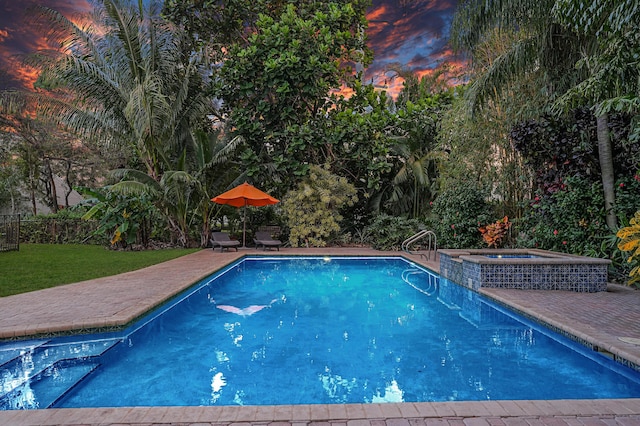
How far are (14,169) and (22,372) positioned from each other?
24615mm

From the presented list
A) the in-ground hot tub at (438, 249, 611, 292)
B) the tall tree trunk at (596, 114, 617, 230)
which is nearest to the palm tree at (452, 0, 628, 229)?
the tall tree trunk at (596, 114, 617, 230)

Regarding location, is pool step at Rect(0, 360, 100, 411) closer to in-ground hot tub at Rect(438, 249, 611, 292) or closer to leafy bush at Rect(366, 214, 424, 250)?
in-ground hot tub at Rect(438, 249, 611, 292)

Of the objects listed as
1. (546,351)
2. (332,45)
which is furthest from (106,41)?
(546,351)

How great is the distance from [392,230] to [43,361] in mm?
11151

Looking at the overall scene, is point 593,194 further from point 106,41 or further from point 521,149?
point 106,41

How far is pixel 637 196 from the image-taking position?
725 cm

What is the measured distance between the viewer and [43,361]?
4.19m

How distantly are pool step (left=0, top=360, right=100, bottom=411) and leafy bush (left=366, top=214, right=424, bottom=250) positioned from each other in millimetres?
10686

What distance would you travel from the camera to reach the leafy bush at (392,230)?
13.8 m

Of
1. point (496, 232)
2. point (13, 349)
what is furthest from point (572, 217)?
point (13, 349)

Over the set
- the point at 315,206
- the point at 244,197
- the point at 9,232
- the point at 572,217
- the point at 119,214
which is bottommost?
the point at 9,232

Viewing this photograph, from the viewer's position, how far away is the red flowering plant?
10.9 metres

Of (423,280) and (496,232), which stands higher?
(496,232)

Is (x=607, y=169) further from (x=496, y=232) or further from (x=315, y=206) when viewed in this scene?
(x=315, y=206)
